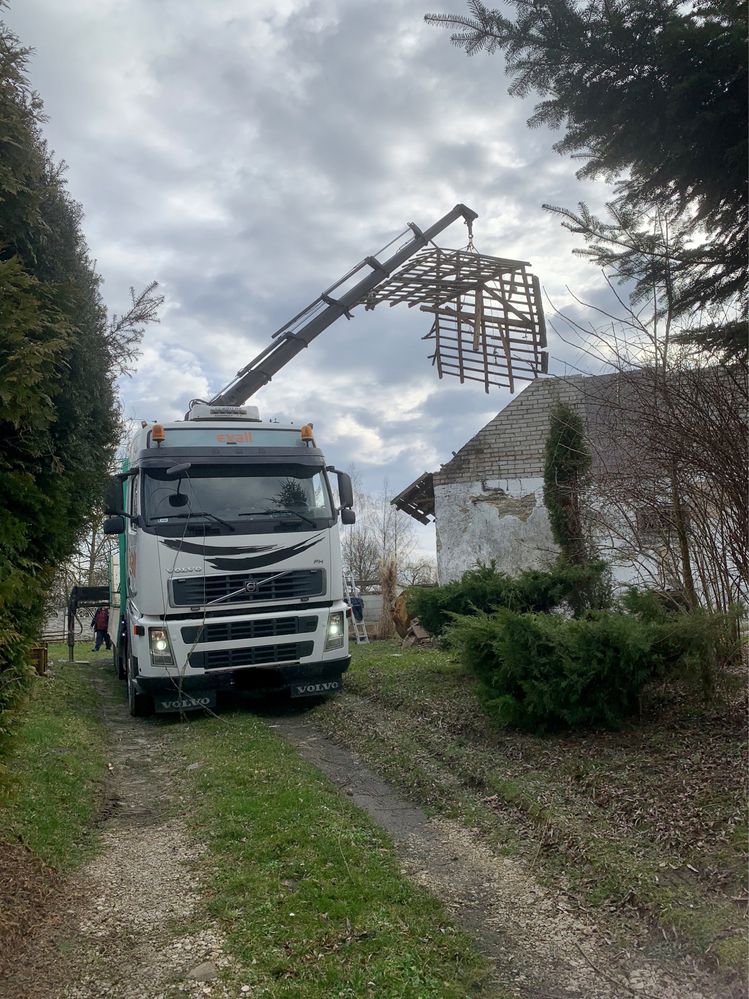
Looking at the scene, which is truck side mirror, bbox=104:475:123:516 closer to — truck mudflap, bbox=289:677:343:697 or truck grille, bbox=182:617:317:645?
truck grille, bbox=182:617:317:645

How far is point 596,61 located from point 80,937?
17.9 feet

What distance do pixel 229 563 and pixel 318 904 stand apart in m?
5.15

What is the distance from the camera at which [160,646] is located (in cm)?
851

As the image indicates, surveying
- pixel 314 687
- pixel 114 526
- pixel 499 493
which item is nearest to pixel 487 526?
pixel 499 493

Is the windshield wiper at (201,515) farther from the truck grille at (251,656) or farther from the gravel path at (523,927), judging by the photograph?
the gravel path at (523,927)

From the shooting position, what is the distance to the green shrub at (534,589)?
A: 380 inches

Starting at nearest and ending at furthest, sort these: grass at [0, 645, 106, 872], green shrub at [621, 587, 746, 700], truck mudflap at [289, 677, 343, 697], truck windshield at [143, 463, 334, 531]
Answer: grass at [0, 645, 106, 872], green shrub at [621, 587, 746, 700], truck windshield at [143, 463, 334, 531], truck mudflap at [289, 677, 343, 697]

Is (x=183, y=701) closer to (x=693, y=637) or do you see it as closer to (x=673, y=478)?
(x=693, y=637)

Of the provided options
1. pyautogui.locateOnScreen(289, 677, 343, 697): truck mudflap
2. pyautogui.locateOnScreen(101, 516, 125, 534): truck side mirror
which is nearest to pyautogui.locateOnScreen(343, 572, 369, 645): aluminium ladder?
pyautogui.locateOnScreen(289, 677, 343, 697): truck mudflap

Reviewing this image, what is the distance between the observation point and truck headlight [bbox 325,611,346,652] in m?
9.22

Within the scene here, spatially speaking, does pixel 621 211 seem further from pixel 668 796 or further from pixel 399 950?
pixel 399 950

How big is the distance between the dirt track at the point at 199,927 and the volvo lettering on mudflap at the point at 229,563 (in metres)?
2.88

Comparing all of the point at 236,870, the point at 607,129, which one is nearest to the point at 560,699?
the point at 236,870

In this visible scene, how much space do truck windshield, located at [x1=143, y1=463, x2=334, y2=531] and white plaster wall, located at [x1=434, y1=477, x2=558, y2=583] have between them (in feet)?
32.0
